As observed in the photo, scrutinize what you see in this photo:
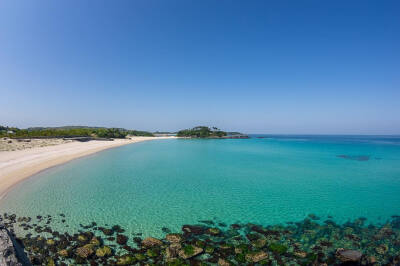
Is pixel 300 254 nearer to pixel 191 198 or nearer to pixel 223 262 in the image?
pixel 223 262

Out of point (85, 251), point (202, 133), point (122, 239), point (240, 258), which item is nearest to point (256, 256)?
point (240, 258)

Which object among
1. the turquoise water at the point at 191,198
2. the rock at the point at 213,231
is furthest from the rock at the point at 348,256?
the rock at the point at 213,231

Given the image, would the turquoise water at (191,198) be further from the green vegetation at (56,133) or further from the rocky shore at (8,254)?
the green vegetation at (56,133)

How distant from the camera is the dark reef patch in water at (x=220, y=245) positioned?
675cm

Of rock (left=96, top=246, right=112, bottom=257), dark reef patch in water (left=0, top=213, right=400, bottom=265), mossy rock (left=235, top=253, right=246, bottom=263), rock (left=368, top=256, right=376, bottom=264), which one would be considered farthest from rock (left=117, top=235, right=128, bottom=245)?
rock (left=368, top=256, right=376, bottom=264)

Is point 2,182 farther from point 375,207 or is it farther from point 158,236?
point 375,207

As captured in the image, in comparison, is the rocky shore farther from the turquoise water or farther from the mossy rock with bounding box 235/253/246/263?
the mossy rock with bounding box 235/253/246/263

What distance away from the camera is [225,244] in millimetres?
7758

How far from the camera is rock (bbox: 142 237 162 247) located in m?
7.55

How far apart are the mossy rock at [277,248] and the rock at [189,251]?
2.92 meters

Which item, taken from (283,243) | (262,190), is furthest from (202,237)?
(262,190)

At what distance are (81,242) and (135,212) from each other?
3.51m

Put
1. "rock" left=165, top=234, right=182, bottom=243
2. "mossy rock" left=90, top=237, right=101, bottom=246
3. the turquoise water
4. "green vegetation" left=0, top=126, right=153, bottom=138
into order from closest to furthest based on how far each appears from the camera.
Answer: "mossy rock" left=90, top=237, right=101, bottom=246
"rock" left=165, top=234, right=182, bottom=243
the turquoise water
"green vegetation" left=0, top=126, right=153, bottom=138

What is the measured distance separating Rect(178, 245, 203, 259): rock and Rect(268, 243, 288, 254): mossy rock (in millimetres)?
2922
